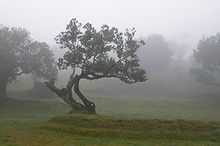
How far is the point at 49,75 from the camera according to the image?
2527 inches

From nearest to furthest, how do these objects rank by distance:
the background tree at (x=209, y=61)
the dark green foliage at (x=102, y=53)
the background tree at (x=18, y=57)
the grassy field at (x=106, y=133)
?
the grassy field at (x=106, y=133), the dark green foliage at (x=102, y=53), the background tree at (x=18, y=57), the background tree at (x=209, y=61)

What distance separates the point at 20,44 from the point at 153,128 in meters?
37.1

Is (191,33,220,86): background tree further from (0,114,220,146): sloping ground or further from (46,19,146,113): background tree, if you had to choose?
(0,114,220,146): sloping ground

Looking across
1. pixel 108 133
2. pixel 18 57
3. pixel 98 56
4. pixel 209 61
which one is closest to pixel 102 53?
pixel 98 56

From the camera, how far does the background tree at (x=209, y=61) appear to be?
80.7m

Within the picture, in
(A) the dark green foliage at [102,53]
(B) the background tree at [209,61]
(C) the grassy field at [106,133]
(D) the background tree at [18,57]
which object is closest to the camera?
(C) the grassy field at [106,133]

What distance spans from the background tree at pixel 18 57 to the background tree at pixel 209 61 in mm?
34216

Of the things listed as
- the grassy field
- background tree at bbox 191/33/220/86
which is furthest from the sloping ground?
background tree at bbox 191/33/220/86

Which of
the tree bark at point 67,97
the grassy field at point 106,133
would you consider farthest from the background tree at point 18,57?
the grassy field at point 106,133

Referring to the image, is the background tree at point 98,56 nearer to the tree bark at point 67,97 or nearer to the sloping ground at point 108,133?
the tree bark at point 67,97

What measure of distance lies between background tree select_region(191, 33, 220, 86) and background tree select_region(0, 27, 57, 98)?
34216mm

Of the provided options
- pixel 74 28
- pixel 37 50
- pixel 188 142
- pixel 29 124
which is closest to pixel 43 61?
pixel 37 50

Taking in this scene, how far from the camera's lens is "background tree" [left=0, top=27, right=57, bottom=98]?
5872cm

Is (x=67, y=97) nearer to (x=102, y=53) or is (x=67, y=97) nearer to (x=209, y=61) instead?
(x=102, y=53)
